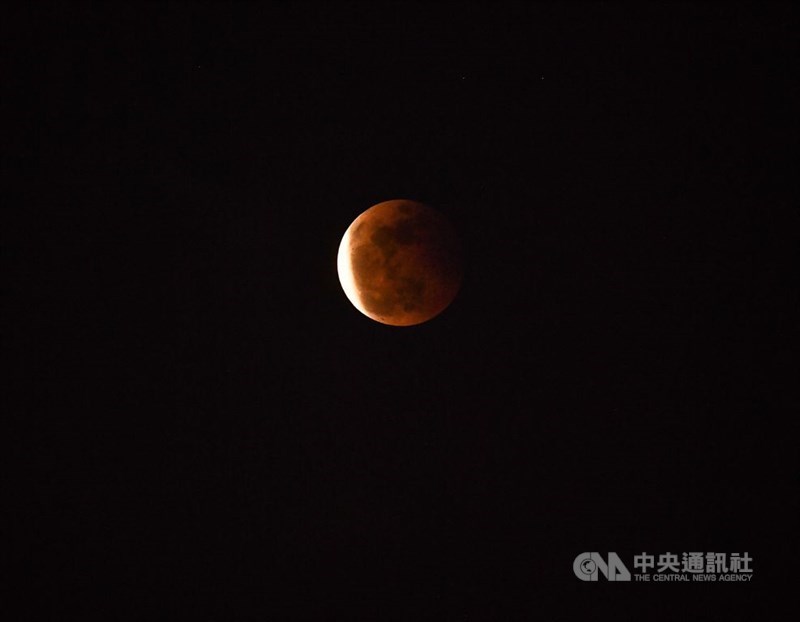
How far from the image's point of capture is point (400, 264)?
2.42 metres

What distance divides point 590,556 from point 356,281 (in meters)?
2.48

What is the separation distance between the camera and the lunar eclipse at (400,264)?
7.98 feet

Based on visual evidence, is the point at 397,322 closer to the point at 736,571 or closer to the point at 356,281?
the point at 356,281

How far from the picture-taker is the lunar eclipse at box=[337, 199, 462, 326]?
2434 millimetres

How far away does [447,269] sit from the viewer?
257 cm

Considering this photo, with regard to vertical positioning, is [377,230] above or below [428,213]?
below

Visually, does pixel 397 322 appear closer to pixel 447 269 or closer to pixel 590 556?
pixel 447 269

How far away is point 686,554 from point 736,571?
0.85 feet

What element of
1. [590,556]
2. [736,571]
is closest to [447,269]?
[590,556]

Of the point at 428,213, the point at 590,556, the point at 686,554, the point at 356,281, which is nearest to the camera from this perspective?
the point at 356,281

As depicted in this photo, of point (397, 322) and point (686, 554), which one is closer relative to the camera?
point (397, 322)

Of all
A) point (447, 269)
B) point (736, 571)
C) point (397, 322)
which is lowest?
point (736, 571)

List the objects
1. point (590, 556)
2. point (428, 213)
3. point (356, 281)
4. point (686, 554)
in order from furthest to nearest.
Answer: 1. point (590, 556)
2. point (686, 554)
3. point (428, 213)
4. point (356, 281)

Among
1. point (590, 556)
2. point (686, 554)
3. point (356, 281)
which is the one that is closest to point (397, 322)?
point (356, 281)
